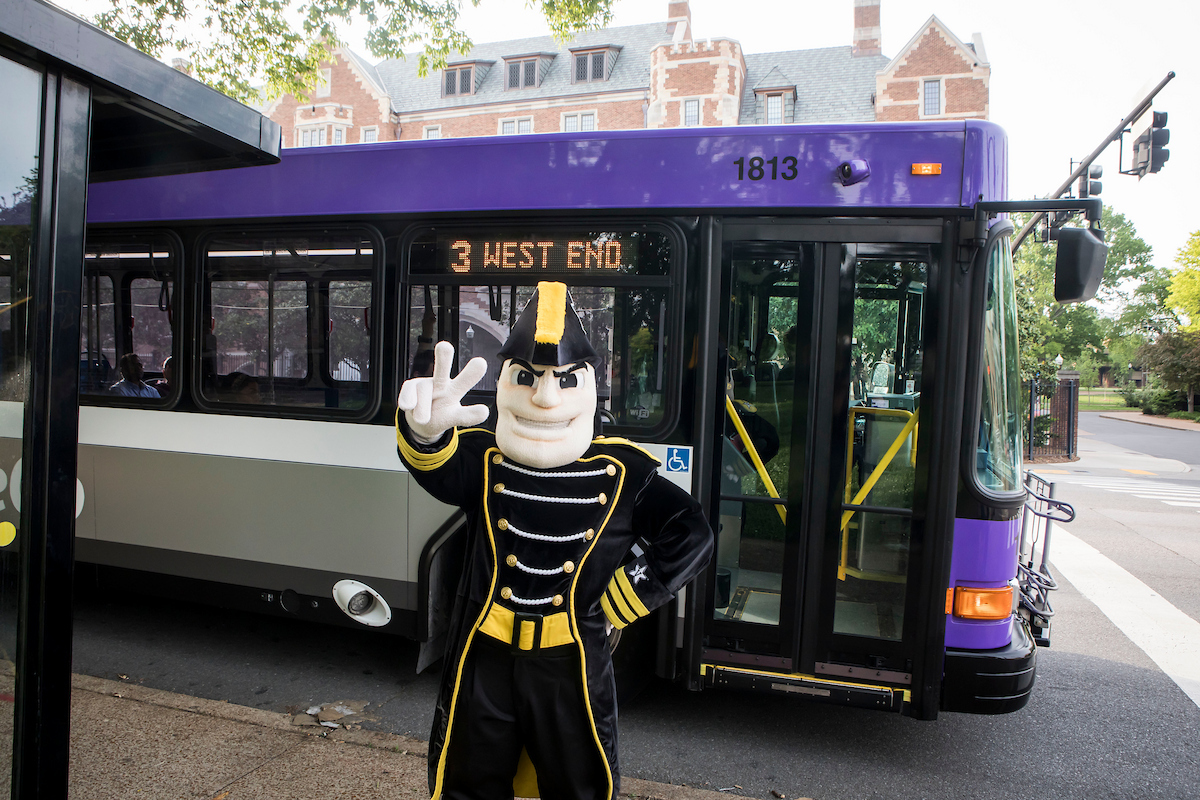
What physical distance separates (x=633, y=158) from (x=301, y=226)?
6.03ft

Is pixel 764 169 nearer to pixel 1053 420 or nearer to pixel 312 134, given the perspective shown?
pixel 1053 420

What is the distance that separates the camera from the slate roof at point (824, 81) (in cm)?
3625

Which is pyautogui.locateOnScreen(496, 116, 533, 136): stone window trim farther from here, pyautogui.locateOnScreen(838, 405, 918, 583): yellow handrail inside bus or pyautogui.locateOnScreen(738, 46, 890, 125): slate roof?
pyautogui.locateOnScreen(838, 405, 918, 583): yellow handrail inside bus

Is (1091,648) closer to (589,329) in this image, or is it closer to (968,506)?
(968,506)

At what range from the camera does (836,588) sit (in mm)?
3762

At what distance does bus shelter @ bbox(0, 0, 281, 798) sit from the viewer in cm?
205

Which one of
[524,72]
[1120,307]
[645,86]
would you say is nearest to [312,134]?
[524,72]

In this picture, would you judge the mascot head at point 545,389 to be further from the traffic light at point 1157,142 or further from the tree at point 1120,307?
the tree at point 1120,307

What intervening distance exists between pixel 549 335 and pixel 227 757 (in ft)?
8.38

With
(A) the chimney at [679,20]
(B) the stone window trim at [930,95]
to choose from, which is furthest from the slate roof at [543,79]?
(B) the stone window trim at [930,95]

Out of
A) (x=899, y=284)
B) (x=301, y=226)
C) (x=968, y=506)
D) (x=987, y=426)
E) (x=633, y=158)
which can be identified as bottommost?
(x=968, y=506)

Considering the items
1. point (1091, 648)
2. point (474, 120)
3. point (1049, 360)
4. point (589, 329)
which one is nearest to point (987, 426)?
point (589, 329)

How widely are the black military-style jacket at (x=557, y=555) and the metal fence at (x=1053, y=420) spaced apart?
17.7m

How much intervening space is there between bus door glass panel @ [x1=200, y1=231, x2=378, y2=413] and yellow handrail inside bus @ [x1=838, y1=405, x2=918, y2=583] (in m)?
2.44
